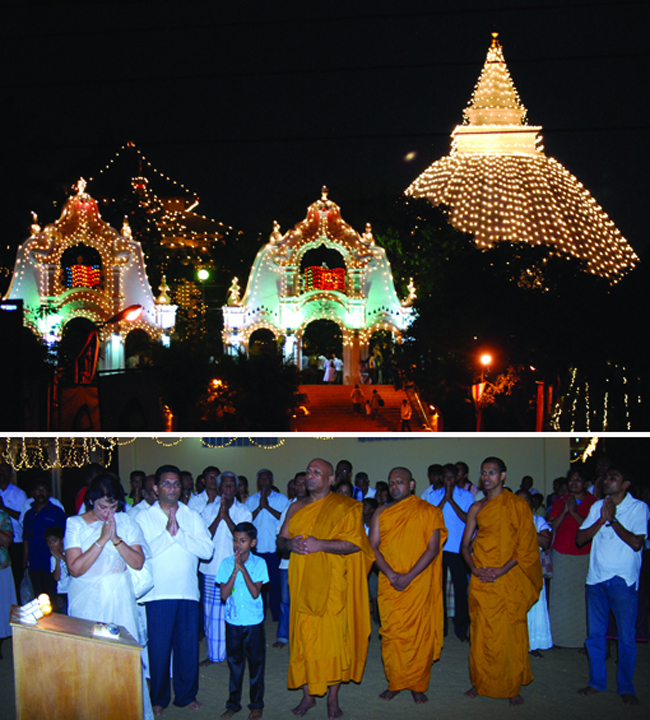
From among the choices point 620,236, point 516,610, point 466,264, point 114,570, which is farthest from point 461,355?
point 620,236

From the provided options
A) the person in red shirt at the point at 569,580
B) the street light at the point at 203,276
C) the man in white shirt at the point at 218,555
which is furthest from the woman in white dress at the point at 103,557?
the street light at the point at 203,276

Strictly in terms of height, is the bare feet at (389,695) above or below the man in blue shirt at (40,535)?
below

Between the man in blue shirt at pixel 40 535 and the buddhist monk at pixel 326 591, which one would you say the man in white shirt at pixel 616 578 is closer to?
the buddhist monk at pixel 326 591

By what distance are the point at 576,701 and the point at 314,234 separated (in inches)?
914

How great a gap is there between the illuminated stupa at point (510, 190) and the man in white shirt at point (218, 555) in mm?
31481

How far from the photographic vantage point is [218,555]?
24.9ft

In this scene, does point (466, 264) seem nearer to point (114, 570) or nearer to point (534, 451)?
point (534, 451)

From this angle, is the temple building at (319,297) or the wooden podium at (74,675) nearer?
the wooden podium at (74,675)

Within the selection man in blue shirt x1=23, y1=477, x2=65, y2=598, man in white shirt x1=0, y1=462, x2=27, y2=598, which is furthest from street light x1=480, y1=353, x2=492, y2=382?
man in blue shirt x1=23, y1=477, x2=65, y2=598

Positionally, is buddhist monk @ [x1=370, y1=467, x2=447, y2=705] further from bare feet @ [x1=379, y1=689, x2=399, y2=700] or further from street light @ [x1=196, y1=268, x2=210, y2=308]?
street light @ [x1=196, y1=268, x2=210, y2=308]

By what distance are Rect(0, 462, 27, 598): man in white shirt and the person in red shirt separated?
215 inches

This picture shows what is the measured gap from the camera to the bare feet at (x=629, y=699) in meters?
6.15

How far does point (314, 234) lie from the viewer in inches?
1115

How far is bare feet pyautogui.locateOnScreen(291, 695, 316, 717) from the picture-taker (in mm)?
6035
